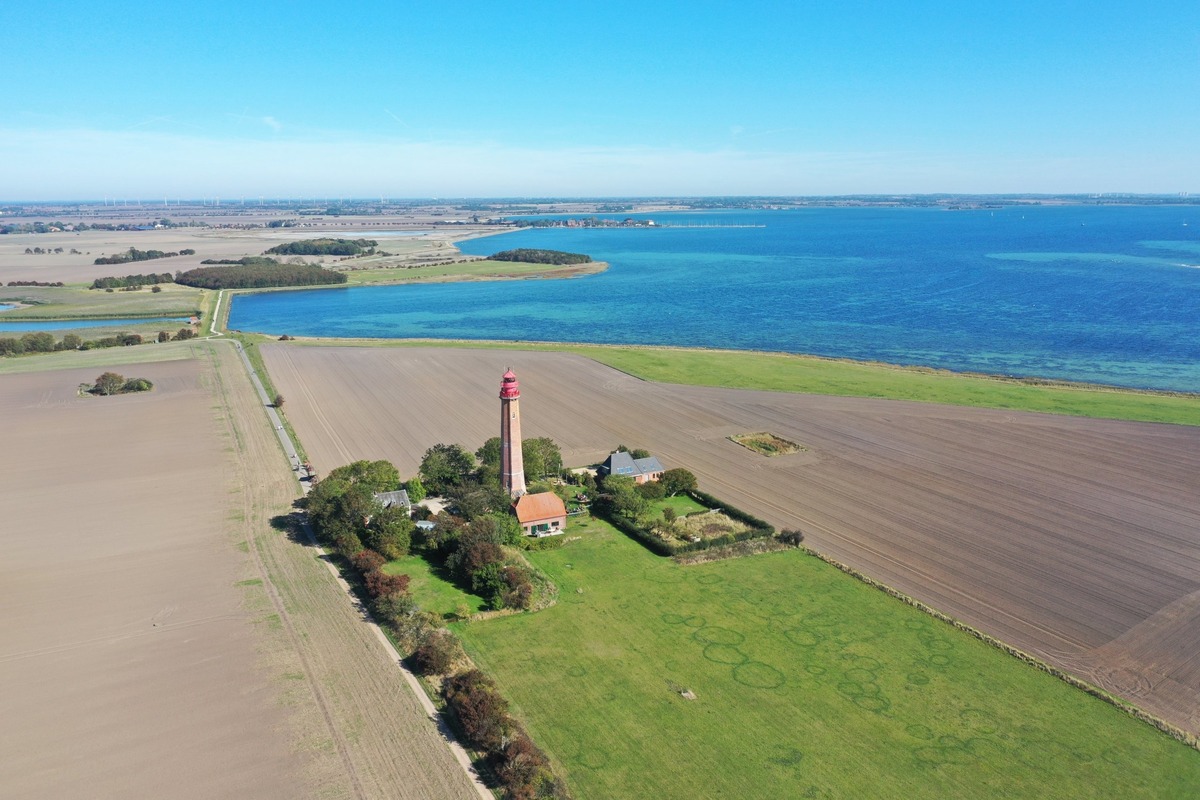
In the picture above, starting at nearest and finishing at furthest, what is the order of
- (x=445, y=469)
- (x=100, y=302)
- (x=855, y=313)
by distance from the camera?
1. (x=445, y=469)
2. (x=855, y=313)
3. (x=100, y=302)

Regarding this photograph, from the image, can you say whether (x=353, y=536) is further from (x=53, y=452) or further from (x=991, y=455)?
(x=991, y=455)

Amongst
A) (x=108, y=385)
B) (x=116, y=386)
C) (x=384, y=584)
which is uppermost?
(x=108, y=385)

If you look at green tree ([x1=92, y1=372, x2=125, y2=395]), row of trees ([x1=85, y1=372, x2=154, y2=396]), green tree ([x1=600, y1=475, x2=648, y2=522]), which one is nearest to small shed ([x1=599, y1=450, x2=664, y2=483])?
green tree ([x1=600, y1=475, x2=648, y2=522])

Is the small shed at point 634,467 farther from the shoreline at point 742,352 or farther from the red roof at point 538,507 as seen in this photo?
the shoreline at point 742,352

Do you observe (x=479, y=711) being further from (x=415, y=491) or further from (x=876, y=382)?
(x=876, y=382)

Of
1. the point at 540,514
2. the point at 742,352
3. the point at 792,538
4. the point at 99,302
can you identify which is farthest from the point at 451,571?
the point at 99,302

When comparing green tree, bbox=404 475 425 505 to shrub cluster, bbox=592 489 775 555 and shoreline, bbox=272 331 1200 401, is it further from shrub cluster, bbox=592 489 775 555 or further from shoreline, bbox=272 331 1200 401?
shoreline, bbox=272 331 1200 401

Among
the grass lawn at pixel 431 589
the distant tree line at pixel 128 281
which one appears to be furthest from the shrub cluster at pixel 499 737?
the distant tree line at pixel 128 281
